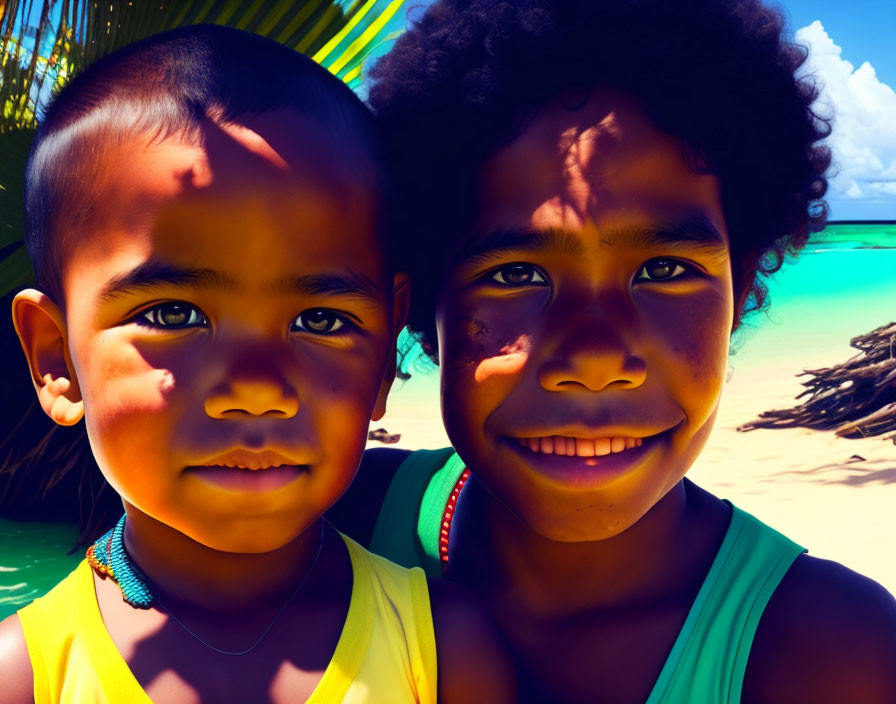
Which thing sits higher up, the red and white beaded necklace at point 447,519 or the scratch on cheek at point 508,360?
the scratch on cheek at point 508,360

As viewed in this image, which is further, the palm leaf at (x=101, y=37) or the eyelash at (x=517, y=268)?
the palm leaf at (x=101, y=37)

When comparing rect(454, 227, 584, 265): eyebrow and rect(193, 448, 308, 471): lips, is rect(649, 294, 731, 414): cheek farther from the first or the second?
rect(193, 448, 308, 471): lips

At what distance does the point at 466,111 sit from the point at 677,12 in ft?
1.41

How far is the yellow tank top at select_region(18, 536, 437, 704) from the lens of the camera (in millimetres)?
1356

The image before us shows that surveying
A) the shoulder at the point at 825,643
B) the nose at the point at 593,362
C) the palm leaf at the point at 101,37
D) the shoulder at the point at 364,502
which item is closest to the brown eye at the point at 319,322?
the nose at the point at 593,362

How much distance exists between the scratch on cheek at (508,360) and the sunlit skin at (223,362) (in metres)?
0.23

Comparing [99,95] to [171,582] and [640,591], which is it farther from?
[640,591]

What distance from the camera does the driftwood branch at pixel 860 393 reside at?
7.05m

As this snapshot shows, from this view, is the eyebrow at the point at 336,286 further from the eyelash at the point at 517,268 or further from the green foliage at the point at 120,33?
the green foliage at the point at 120,33

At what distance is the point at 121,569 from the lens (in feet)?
4.96

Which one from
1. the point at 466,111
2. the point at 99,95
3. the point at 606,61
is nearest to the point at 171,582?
the point at 99,95

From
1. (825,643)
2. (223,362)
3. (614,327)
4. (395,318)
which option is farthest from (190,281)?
(825,643)

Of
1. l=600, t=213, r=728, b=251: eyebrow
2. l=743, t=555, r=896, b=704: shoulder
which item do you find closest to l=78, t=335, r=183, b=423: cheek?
l=600, t=213, r=728, b=251: eyebrow

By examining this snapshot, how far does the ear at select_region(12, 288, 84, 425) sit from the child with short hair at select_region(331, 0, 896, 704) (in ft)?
2.12
